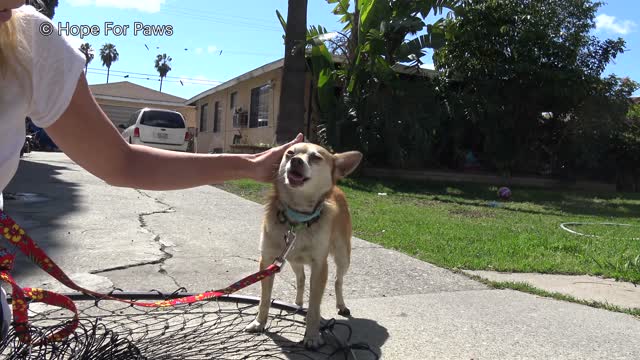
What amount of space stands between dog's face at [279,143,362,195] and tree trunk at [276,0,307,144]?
921cm

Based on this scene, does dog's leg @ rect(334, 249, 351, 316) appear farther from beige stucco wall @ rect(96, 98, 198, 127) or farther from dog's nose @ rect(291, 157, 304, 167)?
beige stucco wall @ rect(96, 98, 198, 127)

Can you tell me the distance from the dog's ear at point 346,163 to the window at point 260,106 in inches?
606

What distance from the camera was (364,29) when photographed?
12.8 meters

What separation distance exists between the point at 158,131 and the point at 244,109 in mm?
3631

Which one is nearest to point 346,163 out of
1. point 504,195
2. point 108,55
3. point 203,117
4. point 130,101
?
point 504,195

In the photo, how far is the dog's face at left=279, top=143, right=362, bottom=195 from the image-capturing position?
9.52ft

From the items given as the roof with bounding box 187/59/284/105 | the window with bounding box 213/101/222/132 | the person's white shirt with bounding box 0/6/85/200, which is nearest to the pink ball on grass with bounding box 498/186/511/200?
the roof with bounding box 187/59/284/105

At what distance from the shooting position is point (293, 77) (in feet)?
40.8

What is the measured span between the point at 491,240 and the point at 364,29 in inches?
297

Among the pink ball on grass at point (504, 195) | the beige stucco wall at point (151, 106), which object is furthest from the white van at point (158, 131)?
the pink ball on grass at point (504, 195)

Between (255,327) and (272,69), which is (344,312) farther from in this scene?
(272,69)

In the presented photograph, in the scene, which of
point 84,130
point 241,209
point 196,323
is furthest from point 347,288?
point 241,209

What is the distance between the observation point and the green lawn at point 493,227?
18.2 ft

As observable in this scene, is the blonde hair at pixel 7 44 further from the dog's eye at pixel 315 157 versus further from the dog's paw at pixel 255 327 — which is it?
the dog's paw at pixel 255 327
